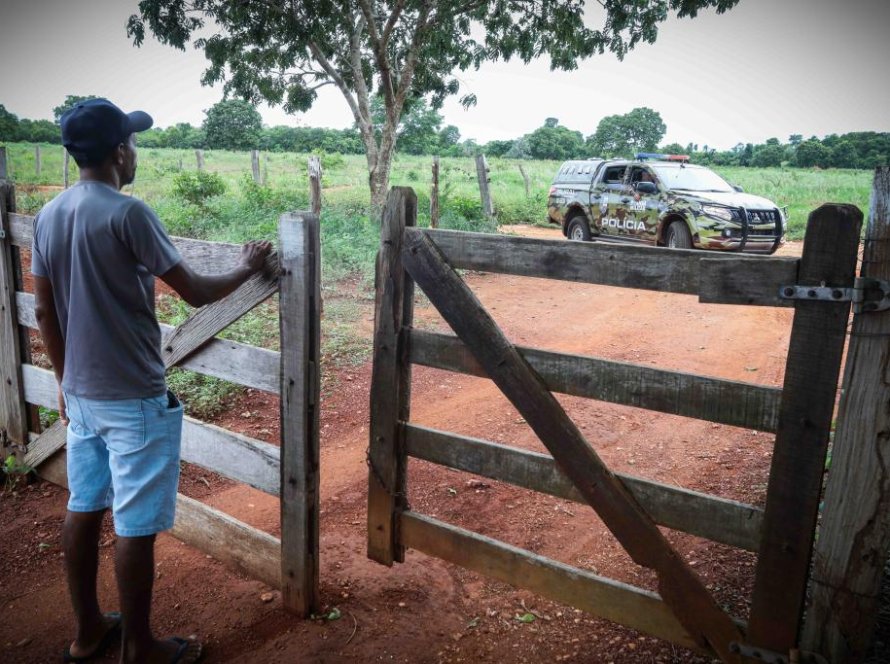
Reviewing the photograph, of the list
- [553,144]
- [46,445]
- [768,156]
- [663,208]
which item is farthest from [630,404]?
[553,144]

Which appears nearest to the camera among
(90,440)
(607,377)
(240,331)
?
(607,377)

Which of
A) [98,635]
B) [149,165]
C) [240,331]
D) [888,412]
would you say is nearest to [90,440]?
[98,635]

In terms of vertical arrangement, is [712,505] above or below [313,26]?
below

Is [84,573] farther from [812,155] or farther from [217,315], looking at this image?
[812,155]

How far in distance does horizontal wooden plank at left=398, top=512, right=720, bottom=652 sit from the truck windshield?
437 inches

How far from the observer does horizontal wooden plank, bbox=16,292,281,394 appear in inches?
122

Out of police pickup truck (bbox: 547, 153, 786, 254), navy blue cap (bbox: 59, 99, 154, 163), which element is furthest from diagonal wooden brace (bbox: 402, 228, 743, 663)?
police pickup truck (bbox: 547, 153, 786, 254)

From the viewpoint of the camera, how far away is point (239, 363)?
10.5ft

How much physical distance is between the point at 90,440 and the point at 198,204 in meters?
13.8

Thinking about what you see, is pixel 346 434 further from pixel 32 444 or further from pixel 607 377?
pixel 607 377

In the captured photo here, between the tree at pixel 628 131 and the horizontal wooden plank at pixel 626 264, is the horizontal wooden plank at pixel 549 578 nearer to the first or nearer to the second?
the horizontal wooden plank at pixel 626 264

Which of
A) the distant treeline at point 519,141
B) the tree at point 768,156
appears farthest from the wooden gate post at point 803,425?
the tree at point 768,156

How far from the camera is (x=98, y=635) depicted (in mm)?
2982

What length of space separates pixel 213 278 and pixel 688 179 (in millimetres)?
12093
